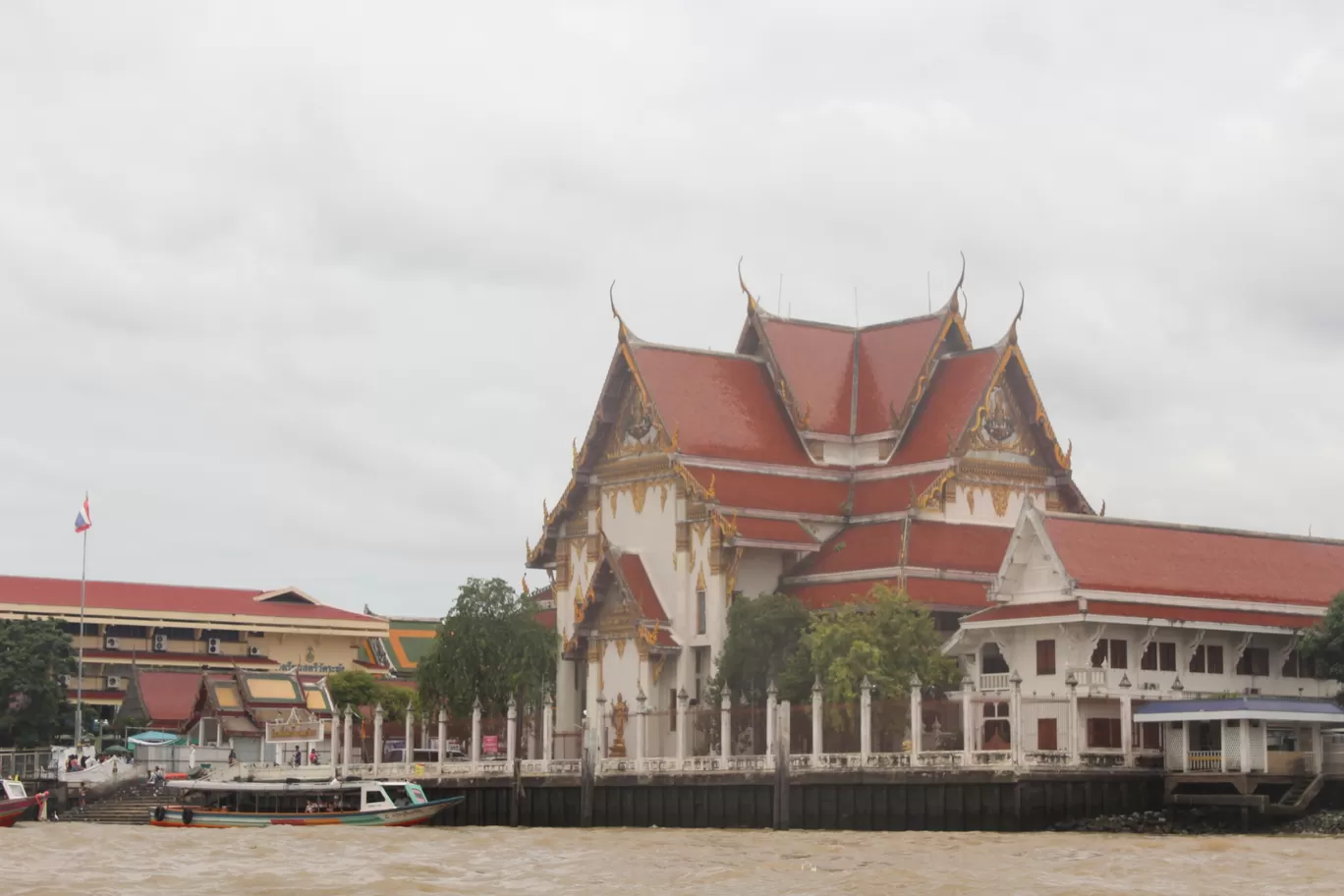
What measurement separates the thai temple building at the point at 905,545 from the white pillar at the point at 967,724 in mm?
94

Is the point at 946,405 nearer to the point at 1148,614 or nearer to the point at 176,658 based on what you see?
the point at 1148,614

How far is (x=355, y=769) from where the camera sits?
71625 mm

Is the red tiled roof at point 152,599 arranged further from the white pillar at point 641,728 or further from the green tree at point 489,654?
the white pillar at point 641,728

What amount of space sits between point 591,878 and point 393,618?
6975 centimetres

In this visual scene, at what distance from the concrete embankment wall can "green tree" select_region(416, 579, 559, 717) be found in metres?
7.96

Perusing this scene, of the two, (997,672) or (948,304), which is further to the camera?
(948,304)

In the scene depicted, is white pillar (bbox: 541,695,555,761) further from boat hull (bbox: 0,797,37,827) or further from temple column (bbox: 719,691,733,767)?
boat hull (bbox: 0,797,37,827)

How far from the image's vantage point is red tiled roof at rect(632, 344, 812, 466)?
73.9 meters

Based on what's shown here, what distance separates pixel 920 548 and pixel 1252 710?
712 inches

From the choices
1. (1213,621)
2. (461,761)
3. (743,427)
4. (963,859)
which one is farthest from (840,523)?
(963,859)

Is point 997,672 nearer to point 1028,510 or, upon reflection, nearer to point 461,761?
point 1028,510

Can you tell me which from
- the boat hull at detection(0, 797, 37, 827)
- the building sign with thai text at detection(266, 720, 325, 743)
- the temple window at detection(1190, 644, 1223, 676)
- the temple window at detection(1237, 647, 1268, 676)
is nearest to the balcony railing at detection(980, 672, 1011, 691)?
the temple window at detection(1190, 644, 1223, 676)

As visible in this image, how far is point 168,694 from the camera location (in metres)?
92.7

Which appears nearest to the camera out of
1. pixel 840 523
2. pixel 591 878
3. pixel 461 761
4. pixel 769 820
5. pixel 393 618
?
pixel 591 878
